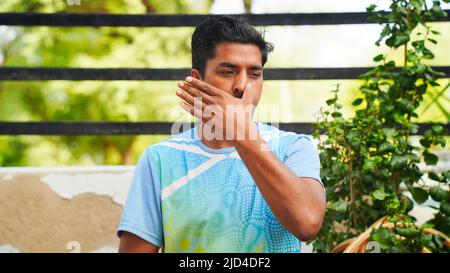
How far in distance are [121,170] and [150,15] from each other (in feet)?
2.44

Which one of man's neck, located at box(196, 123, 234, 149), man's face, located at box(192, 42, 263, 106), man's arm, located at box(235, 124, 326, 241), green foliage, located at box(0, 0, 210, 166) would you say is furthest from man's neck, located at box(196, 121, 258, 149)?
green foliage, located at box(0, 0, 210, 166)

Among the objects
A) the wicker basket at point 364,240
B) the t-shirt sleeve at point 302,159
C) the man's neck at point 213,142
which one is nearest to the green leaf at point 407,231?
the wicker basket at point 364,240

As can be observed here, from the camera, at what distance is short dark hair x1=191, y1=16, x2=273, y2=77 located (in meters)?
1.50

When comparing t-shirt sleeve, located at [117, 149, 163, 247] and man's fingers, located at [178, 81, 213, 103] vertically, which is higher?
man's fingers, located at [178, 81, 213, 103]

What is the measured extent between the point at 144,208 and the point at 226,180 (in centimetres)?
19

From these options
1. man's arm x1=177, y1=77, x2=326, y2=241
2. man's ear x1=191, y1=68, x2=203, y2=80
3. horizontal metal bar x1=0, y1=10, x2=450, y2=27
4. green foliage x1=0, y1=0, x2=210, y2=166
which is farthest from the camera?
green foliage x1=0, y1=0, x2=210, y2=166

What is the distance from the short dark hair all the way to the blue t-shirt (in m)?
0.21

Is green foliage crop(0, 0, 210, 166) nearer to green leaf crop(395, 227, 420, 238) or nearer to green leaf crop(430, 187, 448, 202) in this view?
green leaf crop(430, 187, 448, 202)

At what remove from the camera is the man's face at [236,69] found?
144 cm

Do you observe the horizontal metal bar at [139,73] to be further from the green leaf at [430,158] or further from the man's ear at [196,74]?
the man's ear at [196,74]

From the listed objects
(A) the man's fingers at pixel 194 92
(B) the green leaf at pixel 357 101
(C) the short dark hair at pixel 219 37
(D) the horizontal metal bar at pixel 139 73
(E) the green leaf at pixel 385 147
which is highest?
(C) the short dark hair at pixel 219 37

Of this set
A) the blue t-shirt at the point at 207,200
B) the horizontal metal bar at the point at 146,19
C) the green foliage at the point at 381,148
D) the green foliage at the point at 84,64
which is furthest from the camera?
the green foliage at the point at 84,64

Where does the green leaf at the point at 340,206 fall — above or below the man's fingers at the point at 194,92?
below

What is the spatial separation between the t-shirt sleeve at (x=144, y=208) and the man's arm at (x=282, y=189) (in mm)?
283
